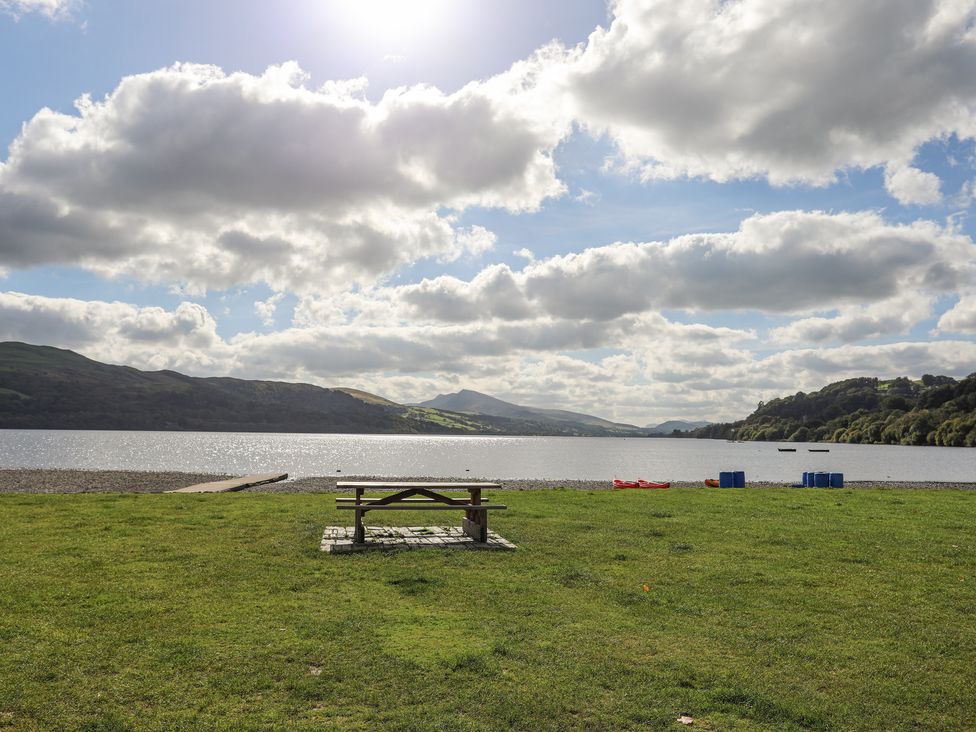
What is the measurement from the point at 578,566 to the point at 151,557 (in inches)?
346

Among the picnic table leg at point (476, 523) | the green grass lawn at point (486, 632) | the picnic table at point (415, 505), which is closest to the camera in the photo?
the green grass lawn at point (486, 632)

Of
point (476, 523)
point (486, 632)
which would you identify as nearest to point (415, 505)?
point (476, 523)

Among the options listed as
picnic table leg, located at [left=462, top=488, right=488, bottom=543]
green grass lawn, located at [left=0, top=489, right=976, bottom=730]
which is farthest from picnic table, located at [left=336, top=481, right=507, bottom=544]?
green grass lawn, located at [left=0, top=489, right=976, bottom=730]

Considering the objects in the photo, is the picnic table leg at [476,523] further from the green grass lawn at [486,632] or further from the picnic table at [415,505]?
the green grass lawn at [486,632]

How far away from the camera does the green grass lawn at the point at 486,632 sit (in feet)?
22.0

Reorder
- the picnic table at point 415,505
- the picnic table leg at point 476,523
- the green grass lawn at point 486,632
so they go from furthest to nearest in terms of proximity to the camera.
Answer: the picnic table leg at point 476,523 → the picnic table at point 415,505 → the green grass lawn at point 486,632

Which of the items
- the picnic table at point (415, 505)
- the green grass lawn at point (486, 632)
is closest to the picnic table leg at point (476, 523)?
the picnic table at point (415, 505)

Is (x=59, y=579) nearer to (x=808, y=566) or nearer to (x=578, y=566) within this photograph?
(x=578, y=566)

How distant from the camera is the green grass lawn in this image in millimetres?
6699

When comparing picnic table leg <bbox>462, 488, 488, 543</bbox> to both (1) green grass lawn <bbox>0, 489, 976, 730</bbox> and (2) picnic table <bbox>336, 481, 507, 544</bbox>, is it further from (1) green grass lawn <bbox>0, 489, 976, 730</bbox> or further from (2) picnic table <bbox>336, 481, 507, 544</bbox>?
(1) green grass lawn <bbox>0, 489, 976, 730</bbox>

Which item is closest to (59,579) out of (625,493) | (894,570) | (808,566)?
(808,566)

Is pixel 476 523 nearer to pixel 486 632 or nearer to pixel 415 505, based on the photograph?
pixel 415 505

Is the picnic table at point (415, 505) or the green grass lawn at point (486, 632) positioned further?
the picnic table at point (415, 505)

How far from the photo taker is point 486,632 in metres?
8.91
